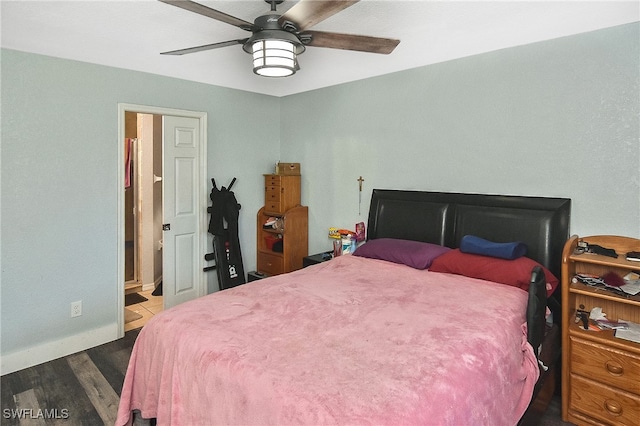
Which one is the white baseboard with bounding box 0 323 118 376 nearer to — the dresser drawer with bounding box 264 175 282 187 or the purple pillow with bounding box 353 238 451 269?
the dresser drawer with bounding box 264 175 282 187

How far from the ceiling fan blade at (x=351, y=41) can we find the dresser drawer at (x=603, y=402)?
2283 millimetres

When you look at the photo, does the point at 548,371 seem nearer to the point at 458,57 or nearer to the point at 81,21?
the point at 458,57

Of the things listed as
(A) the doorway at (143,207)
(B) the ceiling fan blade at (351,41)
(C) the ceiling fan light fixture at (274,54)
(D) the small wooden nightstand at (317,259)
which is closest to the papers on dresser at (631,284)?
(B) the ceiling fan blade at (351,41)

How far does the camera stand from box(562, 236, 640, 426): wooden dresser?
7.04 ft

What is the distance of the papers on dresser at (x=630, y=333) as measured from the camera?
85.7 inches

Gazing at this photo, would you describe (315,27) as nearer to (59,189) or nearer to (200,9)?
(200,9)

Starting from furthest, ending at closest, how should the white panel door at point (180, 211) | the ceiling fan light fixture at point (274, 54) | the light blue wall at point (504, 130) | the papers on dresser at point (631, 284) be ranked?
the white panel door at point (180, 211), the light blue wall at point (504, 130), the papers on dresser at point (631, 284), the ceiling fan light fixture at point (274, 54)

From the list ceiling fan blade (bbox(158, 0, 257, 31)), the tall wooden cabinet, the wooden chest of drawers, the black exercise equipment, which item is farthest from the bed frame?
ceiling fan blade (bbox(158, 0, 257, 31))

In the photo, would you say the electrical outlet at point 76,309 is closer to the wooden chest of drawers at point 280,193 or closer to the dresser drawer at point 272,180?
the wooden chest of drawers at point 280,193

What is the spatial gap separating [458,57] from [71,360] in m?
4.06

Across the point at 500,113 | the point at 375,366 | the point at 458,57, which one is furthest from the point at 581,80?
the point at 375,366

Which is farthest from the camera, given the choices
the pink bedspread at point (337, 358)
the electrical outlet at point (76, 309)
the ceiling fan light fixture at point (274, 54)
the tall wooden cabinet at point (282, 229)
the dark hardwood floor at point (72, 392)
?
the tall wooden cabinet at point (282, 229)

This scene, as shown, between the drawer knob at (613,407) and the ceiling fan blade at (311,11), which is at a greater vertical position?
the ceiling fan blade at (311,11)

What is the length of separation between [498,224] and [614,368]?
3.78ft
